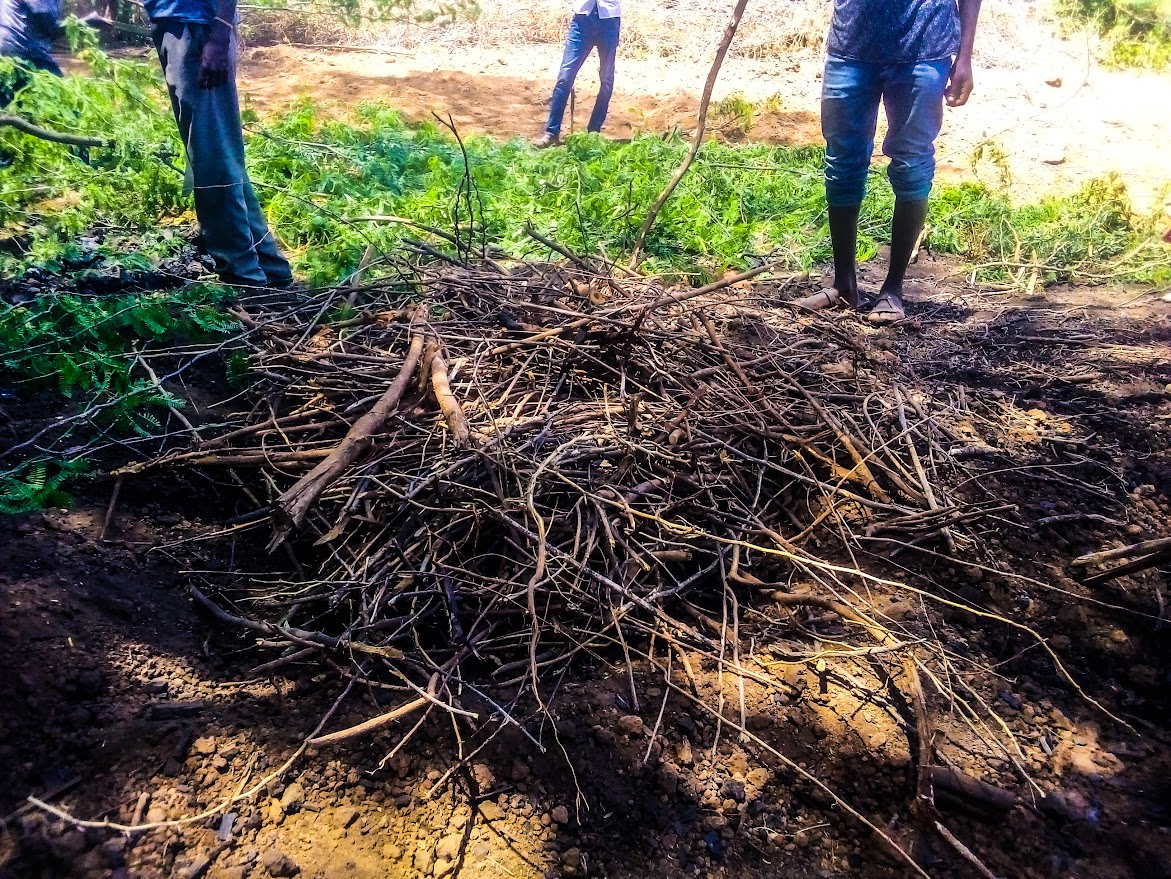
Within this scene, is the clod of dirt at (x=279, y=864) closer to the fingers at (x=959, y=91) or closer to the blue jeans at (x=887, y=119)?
the blue jeans at (x=887, y=119)

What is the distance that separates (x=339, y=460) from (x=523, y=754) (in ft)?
3.17

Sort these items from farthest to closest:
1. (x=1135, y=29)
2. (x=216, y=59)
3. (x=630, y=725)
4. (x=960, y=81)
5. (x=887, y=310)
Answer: (x=1135, y=29) < (x=887, y=310) < (x=960, y=81) < (x=216, y=59) < (x=630, y=725)

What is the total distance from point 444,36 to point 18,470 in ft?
37.0

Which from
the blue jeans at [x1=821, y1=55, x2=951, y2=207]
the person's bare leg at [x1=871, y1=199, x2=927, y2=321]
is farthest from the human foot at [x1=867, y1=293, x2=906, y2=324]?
the blue jeans at [x1=821, y1=55, x2=951, y2=207]

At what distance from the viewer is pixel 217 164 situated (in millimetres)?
3254

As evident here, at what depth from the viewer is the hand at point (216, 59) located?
3.05 meters

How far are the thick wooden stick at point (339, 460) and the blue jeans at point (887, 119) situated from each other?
2.48m

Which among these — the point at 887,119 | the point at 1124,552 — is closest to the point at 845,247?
the point at 887,119

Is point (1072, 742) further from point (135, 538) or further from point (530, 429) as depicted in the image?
point (135, 538)

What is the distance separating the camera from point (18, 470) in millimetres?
1948

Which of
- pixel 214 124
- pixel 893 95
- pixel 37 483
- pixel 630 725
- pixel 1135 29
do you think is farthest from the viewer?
pixel 1135 29

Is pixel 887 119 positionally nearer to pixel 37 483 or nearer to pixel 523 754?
pixel 523 754

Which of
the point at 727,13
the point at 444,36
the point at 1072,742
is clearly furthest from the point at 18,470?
the point at 727,13

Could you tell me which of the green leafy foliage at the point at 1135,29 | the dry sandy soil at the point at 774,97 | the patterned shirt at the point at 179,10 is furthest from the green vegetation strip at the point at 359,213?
the green leafy foliage at the point at 1135,29
